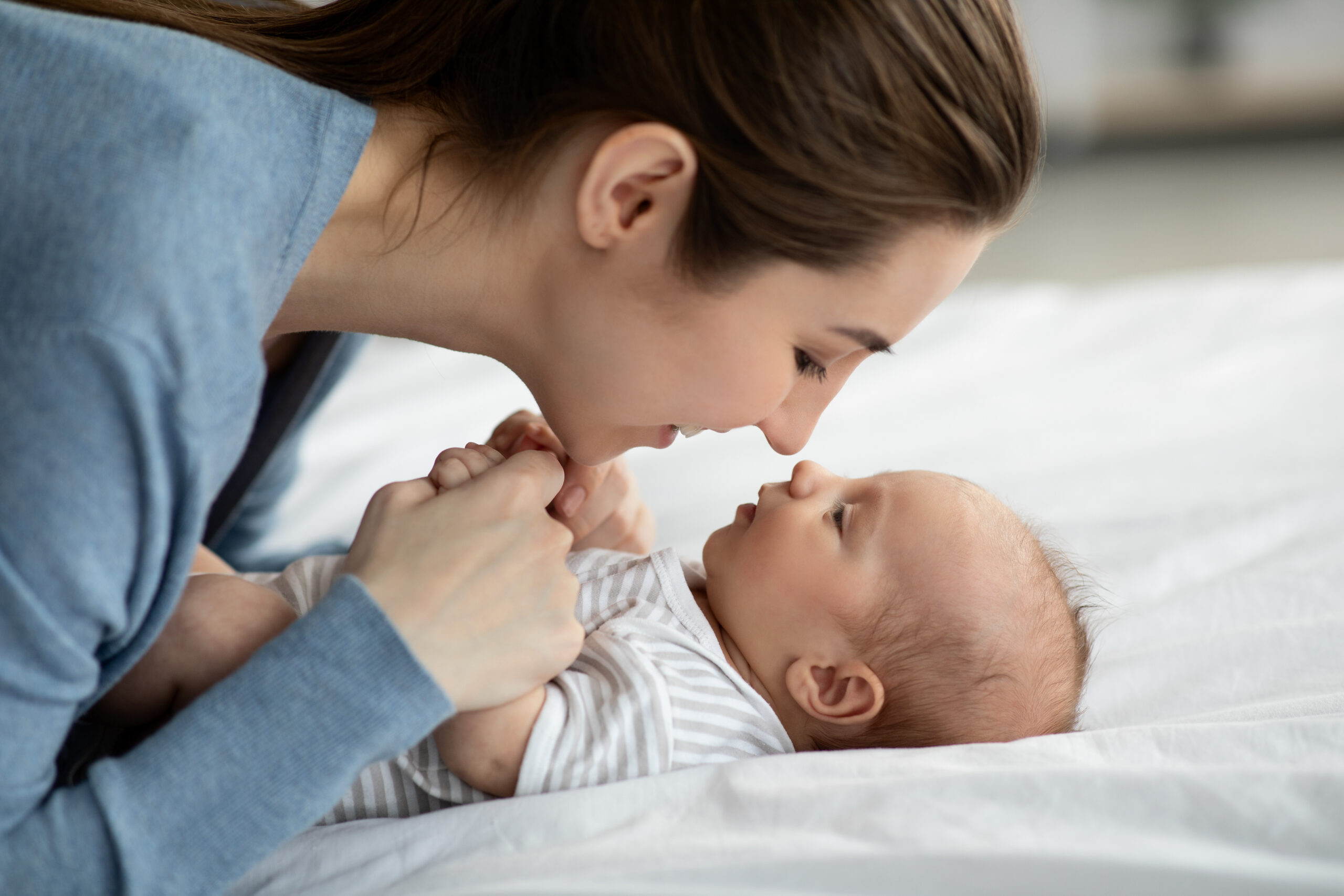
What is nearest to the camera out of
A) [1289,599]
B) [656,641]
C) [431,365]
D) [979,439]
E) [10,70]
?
[10,70]

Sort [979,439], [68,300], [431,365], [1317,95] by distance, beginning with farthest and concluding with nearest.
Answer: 1. [1317,95]
2. [431,365]
3. [979,439]
4. [68,300]

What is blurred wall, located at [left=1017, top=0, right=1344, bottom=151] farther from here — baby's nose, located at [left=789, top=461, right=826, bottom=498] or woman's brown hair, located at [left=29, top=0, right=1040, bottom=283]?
woman's brown hair, located at [left=29, top=0, right=1040, bottom=283]

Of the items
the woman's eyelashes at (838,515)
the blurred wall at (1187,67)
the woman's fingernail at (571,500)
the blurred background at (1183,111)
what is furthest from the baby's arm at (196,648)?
the blurred wall at (1187,67)

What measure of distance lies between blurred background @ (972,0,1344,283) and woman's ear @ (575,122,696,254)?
4.32 m

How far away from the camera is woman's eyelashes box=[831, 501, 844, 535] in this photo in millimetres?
1183

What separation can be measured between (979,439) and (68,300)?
140 centimetres

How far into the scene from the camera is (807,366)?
1068mm

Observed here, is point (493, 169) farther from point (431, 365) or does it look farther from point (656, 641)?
point (431, 365)

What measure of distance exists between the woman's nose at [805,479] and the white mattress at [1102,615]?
287 millimetres

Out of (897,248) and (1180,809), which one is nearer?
(1180,809)

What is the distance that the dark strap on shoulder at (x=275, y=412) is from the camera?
1.40 m

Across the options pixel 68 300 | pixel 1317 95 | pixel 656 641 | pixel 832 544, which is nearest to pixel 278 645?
pixel 68 300

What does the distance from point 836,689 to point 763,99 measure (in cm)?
58

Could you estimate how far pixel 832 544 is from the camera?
1162 millimetres
